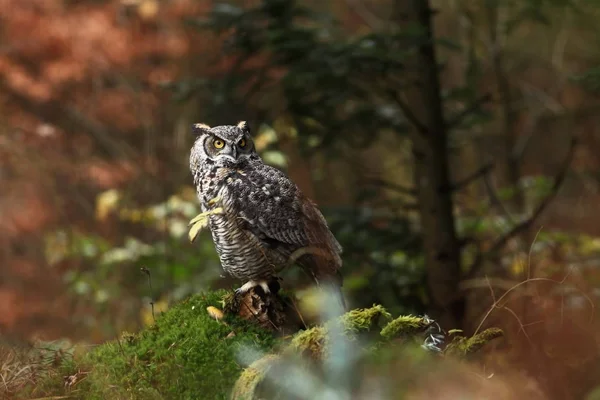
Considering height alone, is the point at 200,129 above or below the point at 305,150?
above

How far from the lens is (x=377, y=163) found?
11.3 metres

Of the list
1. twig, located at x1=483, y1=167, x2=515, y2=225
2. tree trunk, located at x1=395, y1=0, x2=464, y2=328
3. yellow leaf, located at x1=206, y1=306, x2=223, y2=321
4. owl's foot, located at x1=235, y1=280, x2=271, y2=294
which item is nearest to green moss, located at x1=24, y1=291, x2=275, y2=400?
yellow leaf, located at x1=206, y1=306, x2=223, y2=321

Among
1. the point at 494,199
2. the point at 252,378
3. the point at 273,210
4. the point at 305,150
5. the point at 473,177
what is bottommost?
the point at 494,199

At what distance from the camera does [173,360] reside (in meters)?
2.05

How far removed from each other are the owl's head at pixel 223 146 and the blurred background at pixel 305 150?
956 mm

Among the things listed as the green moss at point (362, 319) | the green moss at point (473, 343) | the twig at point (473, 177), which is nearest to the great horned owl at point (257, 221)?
the green moss at point (362, 319)

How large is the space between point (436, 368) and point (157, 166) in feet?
23.3

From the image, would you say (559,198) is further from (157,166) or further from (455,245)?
(455,245)

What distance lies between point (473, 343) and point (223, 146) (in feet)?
3.45

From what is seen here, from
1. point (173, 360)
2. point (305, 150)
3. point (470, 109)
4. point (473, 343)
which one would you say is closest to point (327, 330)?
point (473, 343)

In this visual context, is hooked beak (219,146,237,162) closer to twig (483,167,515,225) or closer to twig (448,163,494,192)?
twig (448,163,494,192)

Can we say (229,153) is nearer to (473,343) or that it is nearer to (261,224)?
(261,224)

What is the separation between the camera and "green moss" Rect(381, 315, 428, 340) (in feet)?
6.29

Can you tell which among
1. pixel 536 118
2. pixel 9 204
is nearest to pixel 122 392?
pixel 9 204
